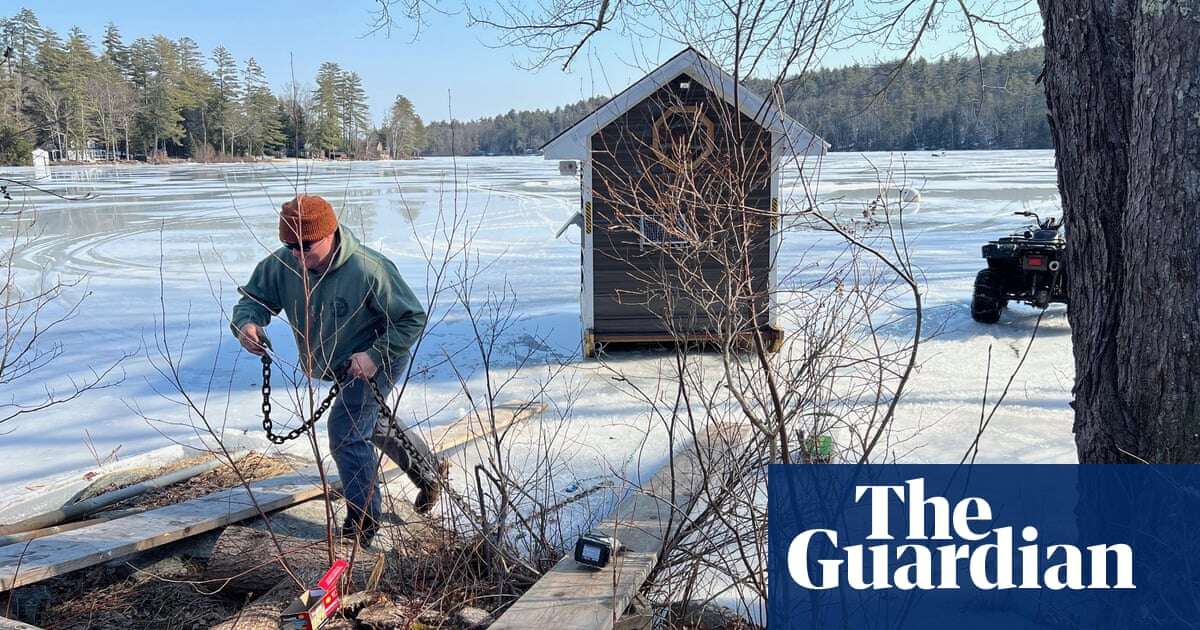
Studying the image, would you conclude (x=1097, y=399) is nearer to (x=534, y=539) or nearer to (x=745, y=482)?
(x=745, y=482)

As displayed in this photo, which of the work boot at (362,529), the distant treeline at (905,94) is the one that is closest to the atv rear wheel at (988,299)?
the distant treeline at (905,94)

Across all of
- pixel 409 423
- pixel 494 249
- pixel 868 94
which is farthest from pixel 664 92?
pixel 494 249

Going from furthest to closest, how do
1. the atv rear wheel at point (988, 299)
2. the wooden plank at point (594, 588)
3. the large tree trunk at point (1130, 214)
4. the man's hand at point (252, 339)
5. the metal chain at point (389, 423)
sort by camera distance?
the atv rear wheel at point (988, 299)
the man's hand at point (252, 339)
the metal chain at point (389, 423)
the wooden plank at point (594, 588)
the large tree trunk at point (1130, 214)

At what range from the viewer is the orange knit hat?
140 inches

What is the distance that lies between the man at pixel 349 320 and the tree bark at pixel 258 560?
20 cm

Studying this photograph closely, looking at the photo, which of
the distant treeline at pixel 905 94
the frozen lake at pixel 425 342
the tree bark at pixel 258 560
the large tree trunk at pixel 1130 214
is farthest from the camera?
the frozen lake at pixel 425 342

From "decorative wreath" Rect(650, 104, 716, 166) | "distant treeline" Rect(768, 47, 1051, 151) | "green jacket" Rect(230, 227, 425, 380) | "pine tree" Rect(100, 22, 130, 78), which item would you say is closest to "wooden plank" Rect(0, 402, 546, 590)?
"green jacket" Rect(230, 227, 425, 380)

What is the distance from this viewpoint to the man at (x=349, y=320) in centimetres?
377

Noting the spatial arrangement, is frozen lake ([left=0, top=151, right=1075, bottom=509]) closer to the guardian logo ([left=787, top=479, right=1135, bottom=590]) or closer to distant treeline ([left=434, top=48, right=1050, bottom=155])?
distant treeline ([left=434, top=48, right=1050, bottom=155])

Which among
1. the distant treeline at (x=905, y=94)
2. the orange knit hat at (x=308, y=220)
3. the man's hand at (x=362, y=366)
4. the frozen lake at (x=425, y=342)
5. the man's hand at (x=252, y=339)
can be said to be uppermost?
the distant treeline at (x=905, y=94)

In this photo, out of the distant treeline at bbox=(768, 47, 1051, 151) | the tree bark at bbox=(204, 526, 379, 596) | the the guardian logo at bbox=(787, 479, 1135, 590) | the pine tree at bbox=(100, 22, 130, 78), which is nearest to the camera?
the the guardian logo at bbox=(787, 479, 1135, 590)

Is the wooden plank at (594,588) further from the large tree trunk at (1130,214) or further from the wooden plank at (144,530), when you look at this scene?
the large tree trunk at (1130,214)

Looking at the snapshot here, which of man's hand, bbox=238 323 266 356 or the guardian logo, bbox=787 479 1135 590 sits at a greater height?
man's hand, bbox=238 323 266 356

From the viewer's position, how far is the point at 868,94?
6.59 metres
